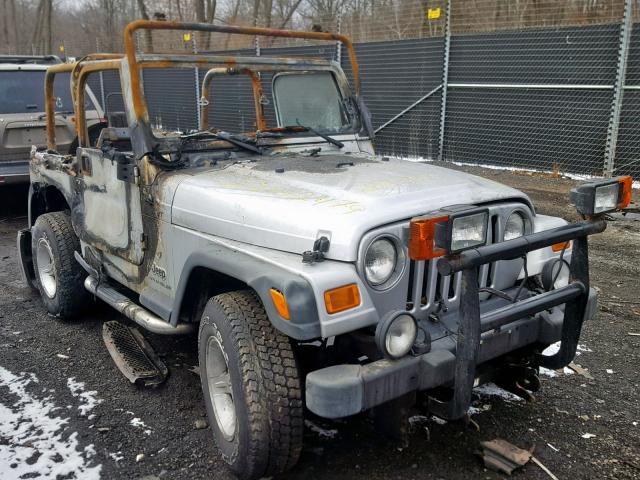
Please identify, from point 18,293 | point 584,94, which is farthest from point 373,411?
point 584,94

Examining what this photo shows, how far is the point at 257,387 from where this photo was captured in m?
2.56

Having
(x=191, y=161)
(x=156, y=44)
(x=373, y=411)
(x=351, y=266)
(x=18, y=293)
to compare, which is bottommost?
(x=18, y=293)

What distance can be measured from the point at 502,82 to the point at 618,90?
198cm

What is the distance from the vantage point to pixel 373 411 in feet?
9.30

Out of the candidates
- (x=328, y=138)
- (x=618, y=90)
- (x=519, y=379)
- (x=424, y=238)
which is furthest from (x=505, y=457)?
(x=618, y=90)

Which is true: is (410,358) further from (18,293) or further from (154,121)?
(18,293)

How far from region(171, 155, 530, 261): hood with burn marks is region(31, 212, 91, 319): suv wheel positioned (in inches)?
69.2

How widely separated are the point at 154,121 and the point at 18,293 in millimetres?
2838

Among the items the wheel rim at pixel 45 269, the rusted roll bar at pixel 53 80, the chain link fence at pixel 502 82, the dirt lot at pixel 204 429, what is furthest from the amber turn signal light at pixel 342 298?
the chain link fence at pixel 502 82

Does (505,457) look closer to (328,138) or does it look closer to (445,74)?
(328,138)

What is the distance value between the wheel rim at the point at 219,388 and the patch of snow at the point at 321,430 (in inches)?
20.7

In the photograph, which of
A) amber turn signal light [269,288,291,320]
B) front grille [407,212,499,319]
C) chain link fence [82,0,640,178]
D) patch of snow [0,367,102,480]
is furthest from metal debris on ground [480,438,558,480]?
chain link fence [82,0,640,178]

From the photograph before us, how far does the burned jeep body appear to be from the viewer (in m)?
2.46

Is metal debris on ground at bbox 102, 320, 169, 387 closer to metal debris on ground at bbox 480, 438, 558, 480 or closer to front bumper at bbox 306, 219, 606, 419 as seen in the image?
front bumper at bbox 306, 219, 606, 419
